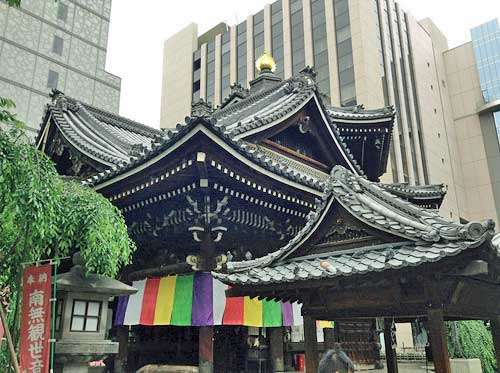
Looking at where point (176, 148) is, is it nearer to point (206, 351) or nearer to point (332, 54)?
point (206, 351)

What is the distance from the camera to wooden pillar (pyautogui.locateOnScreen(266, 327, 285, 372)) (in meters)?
11.0

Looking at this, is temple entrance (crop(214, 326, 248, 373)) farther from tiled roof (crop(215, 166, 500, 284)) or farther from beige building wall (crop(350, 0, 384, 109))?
beige building wall (crop(350, 0, 384, 109))

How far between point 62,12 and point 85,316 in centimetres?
3018

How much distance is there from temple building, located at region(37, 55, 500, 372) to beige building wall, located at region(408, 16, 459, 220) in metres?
26.6

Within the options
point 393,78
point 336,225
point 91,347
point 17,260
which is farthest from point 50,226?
point 393,78

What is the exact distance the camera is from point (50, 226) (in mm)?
5980

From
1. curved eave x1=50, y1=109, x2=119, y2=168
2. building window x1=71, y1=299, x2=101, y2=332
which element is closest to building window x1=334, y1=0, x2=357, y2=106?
curved eave x1=50, y1=109, x2=119, y2=168

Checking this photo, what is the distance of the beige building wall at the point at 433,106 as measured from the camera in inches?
1657

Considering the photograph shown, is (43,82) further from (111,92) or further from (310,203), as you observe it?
(310,203)

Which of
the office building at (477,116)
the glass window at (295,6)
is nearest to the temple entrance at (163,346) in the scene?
the glass window at (295,6)

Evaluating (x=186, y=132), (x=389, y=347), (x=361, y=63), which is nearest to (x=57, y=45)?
(x=361, y=63)

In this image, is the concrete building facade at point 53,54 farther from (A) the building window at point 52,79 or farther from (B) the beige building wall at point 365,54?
(B) the beige building wall at point 365,54

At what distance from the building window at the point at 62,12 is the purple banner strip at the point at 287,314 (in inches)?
1129

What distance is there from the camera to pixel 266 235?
37.7 ft
